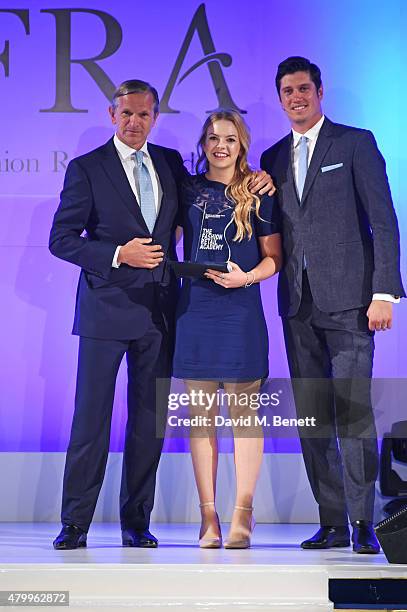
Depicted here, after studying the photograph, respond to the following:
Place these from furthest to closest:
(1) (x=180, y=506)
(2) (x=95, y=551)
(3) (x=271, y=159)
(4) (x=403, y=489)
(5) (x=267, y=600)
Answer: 1. (1) (x=180, y=506)
2. (4) (x=403, y=489)
3. (3) (x=271, y=159)
4. (2) (x=95, y=551)
5. (5) (x=267, y=600)

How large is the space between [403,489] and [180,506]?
1.05m

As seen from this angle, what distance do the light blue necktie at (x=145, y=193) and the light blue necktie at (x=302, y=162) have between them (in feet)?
1.80


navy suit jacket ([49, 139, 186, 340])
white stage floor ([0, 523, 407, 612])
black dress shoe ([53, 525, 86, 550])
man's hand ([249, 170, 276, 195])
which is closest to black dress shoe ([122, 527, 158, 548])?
black dress shoe ([53, 525, 86, 550])

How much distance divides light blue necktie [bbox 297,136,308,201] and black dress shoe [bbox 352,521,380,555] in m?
1.20

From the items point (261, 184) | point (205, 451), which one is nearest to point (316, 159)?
point (261, 184)

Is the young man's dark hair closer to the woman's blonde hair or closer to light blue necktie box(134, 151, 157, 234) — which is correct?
the woman's blonde hair

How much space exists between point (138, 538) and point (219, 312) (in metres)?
0.89

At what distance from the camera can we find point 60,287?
4.84 meters

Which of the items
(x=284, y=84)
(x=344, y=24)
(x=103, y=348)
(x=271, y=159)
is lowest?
(x=103, y=348)

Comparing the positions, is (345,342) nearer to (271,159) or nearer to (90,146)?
(271,159)

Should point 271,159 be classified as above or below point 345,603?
above

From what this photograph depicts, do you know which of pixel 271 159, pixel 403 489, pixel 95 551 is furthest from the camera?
pixel 403 489

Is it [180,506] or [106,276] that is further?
[180,506]

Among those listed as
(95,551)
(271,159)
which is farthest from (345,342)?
(95,551)
